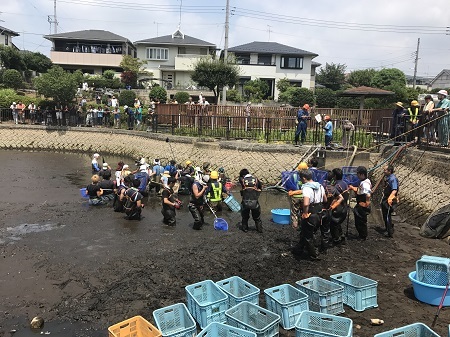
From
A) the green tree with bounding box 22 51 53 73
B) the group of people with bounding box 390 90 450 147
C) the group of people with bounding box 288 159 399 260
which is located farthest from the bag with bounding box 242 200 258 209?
the green tree with bounding box 22 51 53 73

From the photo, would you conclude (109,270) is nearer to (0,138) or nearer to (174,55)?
(0,138)

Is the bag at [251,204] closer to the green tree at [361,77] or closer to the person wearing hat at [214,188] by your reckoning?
the person wearing hat at [214,188]

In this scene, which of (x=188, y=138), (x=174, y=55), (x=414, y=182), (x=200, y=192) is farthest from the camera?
(x=174, y=55)

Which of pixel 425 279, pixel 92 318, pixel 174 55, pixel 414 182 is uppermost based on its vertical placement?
pixel 174 55

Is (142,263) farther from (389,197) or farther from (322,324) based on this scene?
(389,197)

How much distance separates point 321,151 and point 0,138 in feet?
69.5

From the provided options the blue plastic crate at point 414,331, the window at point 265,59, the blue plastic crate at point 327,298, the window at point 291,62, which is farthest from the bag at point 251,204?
the window at point 291,62

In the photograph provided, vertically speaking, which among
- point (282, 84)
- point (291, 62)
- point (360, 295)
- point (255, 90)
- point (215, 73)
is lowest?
point (360, 295)

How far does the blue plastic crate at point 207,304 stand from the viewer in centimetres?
502

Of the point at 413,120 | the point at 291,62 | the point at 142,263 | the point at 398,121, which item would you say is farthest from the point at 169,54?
the point at 142,263

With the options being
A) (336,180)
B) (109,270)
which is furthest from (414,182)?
(109,270)

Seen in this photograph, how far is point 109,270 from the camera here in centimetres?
720

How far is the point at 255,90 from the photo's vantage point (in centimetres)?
3697

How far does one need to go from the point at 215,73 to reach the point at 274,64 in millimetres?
15162
